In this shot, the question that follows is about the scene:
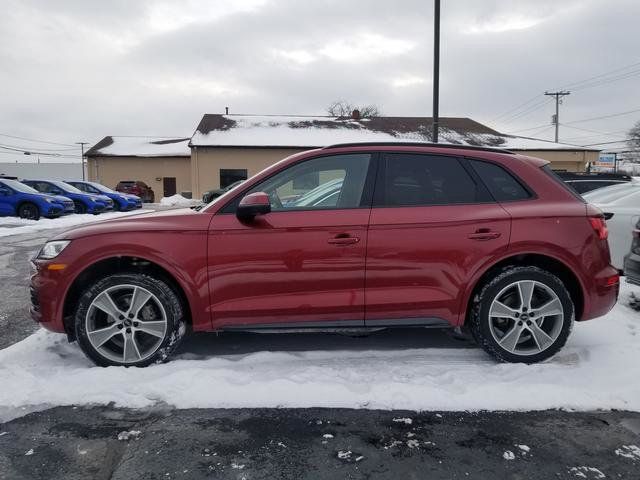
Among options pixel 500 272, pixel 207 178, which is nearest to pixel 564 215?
pixel 500 272

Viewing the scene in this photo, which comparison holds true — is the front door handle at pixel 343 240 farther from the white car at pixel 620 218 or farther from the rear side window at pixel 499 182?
the white car at pixel 620 218

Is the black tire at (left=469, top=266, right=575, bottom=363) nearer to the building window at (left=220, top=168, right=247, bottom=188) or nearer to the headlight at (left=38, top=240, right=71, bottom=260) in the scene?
the headlight at (left=38, top=240, right=71, bottom=260)

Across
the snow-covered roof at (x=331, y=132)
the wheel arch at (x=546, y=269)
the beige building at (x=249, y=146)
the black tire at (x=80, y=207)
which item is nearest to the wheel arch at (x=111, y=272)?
the wheel arch at (x=546, y=269)

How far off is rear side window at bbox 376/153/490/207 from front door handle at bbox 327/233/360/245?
37 centimetres

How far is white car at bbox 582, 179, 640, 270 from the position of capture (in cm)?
630

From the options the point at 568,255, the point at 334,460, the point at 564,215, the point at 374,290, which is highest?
the point at 564,215

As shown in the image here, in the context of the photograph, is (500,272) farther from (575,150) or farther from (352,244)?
(575,150)

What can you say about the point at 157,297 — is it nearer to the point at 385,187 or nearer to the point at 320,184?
the point at 320,184

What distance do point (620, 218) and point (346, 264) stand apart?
15.8 ft

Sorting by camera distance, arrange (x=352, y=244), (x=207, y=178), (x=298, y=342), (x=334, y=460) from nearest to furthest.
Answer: (x=334, y=460), (x=352, y=244), (x=298, y=342), (x=207, y=178)

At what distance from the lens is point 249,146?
100ft

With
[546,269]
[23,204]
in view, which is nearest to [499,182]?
[546,269]

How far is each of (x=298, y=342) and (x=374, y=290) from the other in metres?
1.03

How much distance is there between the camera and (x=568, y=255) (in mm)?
3684
